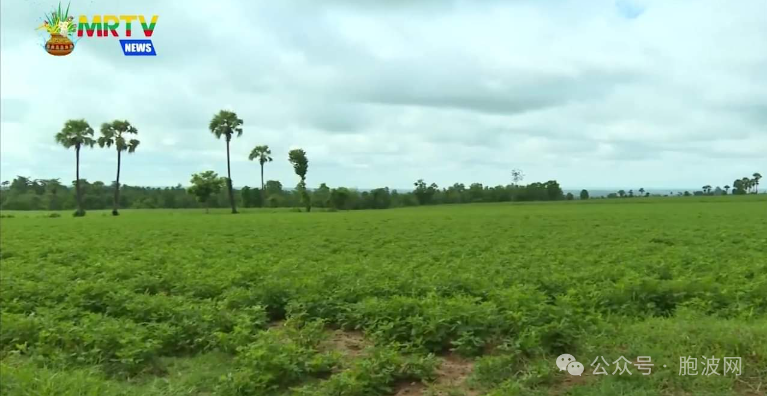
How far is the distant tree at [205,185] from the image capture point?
3059 inches

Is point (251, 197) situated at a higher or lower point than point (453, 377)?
higher

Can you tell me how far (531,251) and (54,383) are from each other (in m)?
12.1

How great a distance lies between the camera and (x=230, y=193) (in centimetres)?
7381

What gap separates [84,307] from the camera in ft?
25.0

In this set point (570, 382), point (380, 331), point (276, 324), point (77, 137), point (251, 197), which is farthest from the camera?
point (251, 197)

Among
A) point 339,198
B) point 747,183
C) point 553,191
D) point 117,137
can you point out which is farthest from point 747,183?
point 117,137

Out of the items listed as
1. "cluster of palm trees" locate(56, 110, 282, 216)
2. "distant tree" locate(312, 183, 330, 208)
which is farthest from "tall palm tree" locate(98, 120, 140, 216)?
"distant tree" locate(312, 183, 330, 208)

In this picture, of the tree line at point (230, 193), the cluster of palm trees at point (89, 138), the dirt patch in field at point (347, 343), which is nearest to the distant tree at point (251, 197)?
the tree line at point (230, 193)

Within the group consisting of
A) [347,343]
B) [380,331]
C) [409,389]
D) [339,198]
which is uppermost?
[339,198]

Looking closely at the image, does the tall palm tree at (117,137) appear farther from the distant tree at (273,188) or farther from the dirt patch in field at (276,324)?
the dirt patch in field at (276,324)

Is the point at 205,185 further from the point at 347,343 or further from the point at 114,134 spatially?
the point at 347,343

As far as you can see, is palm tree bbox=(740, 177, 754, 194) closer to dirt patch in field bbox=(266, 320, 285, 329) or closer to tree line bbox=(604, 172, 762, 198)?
tree line bbox=(604, 172, 762, 198)

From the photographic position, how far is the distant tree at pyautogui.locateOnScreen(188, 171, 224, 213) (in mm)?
77688

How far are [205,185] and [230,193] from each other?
21.6 ft
